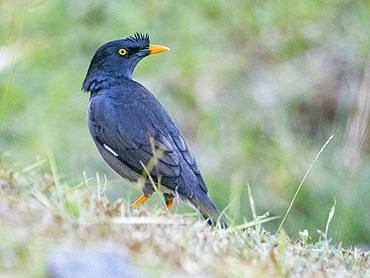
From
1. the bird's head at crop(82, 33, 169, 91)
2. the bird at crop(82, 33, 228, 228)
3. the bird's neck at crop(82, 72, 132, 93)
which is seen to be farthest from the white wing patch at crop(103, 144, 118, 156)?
the bird's head at crop(82, 33, 169, 91)

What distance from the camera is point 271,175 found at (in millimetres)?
7820

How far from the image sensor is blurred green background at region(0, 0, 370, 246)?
6656 mm

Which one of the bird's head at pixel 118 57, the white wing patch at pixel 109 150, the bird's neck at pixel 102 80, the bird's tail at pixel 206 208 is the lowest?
the bird's tail at pixel 206 208

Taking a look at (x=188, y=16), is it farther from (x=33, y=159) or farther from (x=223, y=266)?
(x=223, y=266)

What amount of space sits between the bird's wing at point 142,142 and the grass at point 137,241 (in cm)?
112

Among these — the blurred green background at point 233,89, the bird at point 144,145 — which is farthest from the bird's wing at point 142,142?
the blurred green background at point 233,89

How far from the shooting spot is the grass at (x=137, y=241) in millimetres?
2209

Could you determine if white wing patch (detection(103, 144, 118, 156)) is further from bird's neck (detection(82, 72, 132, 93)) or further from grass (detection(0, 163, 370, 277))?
grass (detection(0, 163, 370, 277))

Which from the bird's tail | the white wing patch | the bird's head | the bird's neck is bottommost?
the bird's tail

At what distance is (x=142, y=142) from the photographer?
4.28 metres

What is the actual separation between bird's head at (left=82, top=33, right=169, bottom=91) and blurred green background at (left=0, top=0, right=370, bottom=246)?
1684 mm

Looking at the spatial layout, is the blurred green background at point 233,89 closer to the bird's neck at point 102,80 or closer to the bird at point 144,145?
the bird's neck at point 102,80

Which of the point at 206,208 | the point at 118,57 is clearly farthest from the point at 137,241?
the point at 118,57

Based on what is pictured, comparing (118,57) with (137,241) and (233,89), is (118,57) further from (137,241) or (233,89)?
(233,89)
